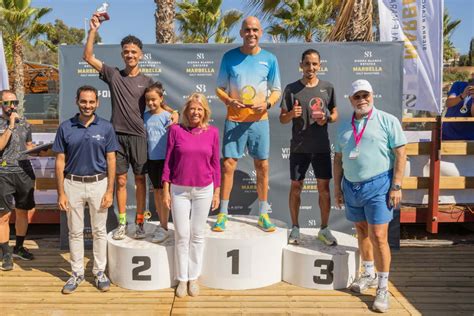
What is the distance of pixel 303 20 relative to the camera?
63.4 ft

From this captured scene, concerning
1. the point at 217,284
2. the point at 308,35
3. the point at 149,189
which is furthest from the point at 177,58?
the point at 308,35

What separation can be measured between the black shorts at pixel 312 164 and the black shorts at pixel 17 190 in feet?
8.93

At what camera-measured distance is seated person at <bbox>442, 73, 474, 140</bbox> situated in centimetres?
552

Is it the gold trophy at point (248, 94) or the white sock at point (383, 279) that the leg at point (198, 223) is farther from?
the white sock at point (383, 279)

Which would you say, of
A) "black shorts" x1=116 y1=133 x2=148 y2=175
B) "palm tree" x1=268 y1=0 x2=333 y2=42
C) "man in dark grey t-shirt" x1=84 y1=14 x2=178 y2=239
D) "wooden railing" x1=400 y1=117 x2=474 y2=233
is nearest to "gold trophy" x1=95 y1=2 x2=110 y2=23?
"man in dark grey t-shirt" x1=84 y1=14 x2=178 y2=239

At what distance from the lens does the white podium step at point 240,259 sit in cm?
386

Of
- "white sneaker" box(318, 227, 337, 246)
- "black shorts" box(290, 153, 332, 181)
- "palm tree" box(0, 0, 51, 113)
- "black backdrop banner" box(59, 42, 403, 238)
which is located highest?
"palm tree" box(0, 0, 51, 113)

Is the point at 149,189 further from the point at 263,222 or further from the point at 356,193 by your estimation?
the point at 356,193

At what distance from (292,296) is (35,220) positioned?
3.50 meters

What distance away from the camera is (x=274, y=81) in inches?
160

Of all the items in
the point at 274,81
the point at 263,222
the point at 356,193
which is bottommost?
the point at 263,222

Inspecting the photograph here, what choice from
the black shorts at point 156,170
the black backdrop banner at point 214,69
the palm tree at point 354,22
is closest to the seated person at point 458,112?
the black backdrop banner at point 214,69

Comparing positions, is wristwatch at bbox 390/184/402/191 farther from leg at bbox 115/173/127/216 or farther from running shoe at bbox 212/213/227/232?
leg at bbox 115/173/127/216

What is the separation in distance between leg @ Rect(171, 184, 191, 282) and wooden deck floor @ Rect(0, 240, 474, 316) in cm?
31
